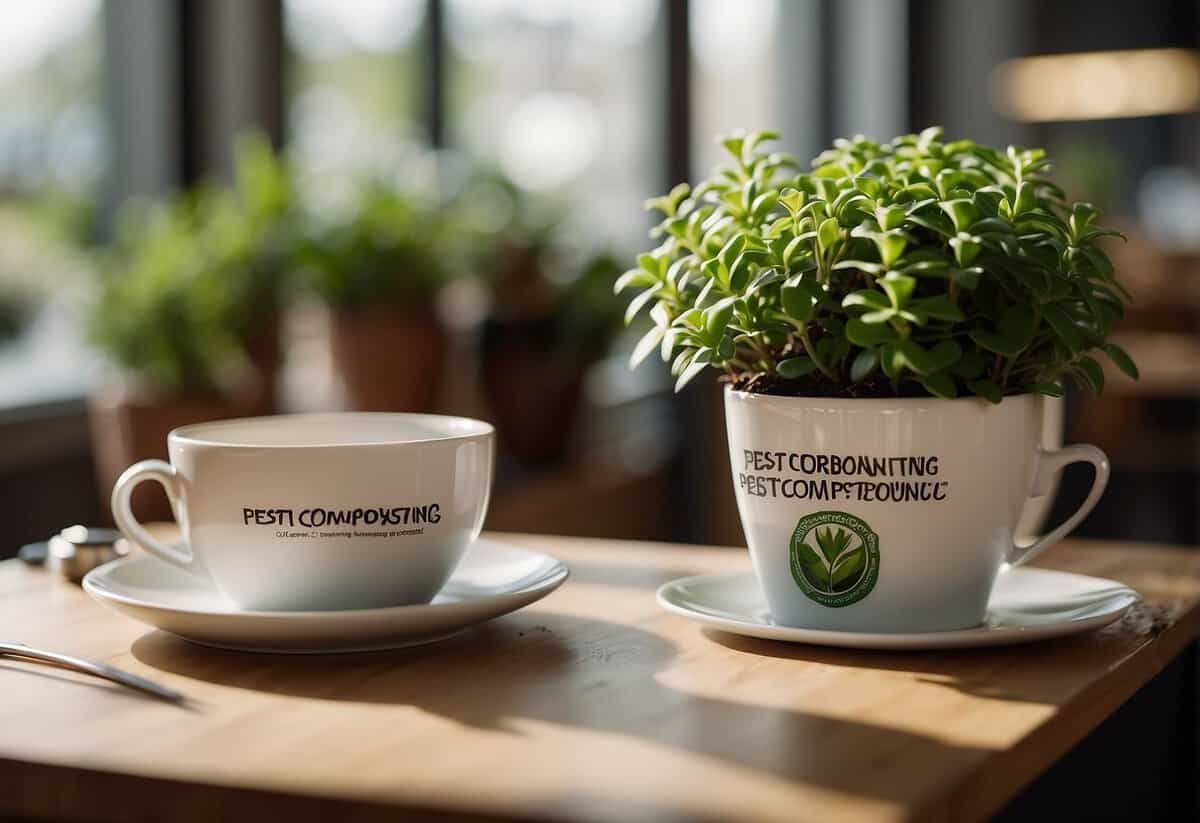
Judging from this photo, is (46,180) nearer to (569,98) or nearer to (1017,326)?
(569,98)

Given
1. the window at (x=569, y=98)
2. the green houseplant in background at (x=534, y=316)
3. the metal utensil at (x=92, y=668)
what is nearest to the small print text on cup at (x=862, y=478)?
the metal utensil at (x=92, y=668)

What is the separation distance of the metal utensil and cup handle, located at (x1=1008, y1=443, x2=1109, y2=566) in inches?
15.7

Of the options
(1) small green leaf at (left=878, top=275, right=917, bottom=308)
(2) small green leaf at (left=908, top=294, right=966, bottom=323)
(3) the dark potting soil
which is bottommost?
(3) the dark potting soil

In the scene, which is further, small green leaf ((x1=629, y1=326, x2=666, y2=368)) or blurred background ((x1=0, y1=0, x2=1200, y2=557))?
blurred background ((x1=0, y1=0, x2=1200, y2=557))

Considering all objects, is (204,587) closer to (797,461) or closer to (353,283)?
(797,461)

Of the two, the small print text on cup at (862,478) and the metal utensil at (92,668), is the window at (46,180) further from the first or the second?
the small print text on cup at (862,478)

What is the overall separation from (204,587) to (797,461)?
32 cm

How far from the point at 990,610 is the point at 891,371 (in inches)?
7.0

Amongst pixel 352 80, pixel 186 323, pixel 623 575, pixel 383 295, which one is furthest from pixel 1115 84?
pixel 623 575

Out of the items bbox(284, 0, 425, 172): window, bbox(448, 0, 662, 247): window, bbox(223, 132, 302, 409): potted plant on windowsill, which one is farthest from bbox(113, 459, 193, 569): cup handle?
bbox(448, 0, 662, 247): window

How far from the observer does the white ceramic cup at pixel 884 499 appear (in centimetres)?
67

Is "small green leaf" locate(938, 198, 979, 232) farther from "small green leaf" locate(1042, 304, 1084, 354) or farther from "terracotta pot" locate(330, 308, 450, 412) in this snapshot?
"terracotta pot" locate(330, 308, 450, 412)

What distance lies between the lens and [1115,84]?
781 centimetres

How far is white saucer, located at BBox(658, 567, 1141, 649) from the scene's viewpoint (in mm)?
664
